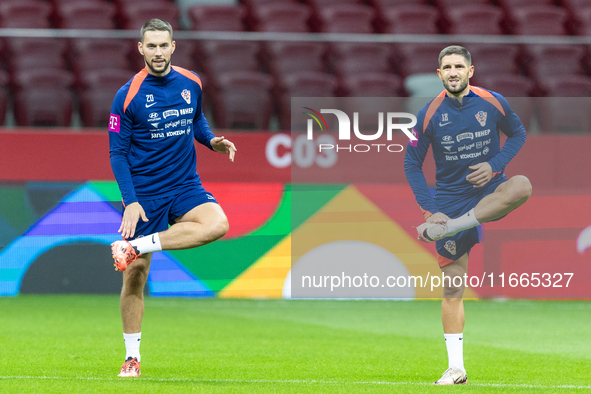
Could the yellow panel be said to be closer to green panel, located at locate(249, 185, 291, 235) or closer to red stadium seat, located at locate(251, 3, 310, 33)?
green panel, located at locate(249, 185, 291, 235)

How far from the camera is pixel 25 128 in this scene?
8.49 m

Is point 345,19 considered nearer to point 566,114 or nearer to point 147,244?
point 566,114

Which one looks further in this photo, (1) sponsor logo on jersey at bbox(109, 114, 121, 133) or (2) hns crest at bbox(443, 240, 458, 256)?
(2) hns crest at bbox(443, 240, 458, 256)

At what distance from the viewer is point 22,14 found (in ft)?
31.9

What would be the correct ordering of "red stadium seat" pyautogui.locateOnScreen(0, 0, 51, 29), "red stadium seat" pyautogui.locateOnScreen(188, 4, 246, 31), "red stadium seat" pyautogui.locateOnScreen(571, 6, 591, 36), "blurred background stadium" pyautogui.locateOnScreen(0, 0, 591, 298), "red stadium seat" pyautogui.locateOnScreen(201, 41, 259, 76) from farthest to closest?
"red stadium seat" pyautogui.locateOnScreen(571, 6, 591, 36), "red stadium seat" pyautogui.locateOnScreen(188, 4, 246, 31), "red stadium seat" pyautogui.locateOnScreen(0, 0, 51, 29), "red stadium seat" pyautogui.locateOnScreen(201, 41, 259, 76), "blurred background stadium" pyautogui.locateOnScreen(0, 0, 591, 298)

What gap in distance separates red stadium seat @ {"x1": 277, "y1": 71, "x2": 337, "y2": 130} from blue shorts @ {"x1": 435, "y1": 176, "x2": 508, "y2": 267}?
4.15m

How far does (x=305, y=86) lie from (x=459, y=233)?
14.9 feet

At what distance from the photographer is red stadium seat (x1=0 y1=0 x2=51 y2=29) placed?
967 centimetres

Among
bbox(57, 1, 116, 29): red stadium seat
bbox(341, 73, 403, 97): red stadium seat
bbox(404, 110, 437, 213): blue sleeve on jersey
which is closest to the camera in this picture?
bbox(404, 110, 437, 213): blue sleeve on jersey

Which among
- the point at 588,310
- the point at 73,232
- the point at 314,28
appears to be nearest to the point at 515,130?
the point at 588,310

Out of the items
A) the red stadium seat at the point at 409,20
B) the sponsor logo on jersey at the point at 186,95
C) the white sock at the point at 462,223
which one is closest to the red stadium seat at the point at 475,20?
the red stadium seat at the point at 409,20

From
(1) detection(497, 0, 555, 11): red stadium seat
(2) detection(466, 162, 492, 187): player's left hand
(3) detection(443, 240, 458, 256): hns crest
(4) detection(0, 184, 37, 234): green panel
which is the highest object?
(1) detection(497, 0, 555, 11): red stadium seat

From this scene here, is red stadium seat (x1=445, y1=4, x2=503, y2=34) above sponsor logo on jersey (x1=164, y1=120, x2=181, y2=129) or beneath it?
above

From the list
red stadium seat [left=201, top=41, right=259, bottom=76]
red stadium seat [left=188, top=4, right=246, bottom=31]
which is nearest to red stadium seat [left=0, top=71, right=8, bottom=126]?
red stadium seat [left=201, top=41, right=259, bottom=76]
